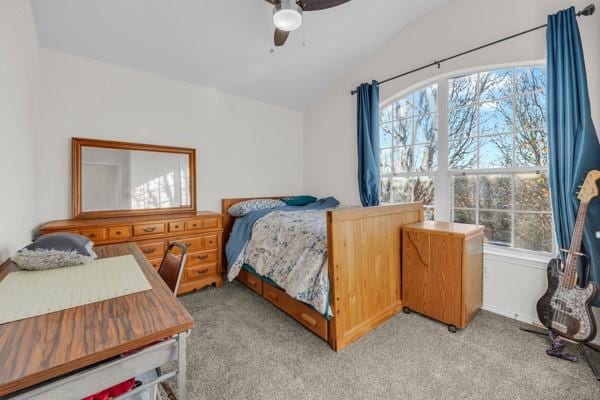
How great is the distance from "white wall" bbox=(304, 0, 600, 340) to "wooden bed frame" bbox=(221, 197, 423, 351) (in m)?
0.93

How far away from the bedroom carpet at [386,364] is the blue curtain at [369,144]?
1.48m

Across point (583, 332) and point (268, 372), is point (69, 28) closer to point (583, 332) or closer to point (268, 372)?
point (268, 372)

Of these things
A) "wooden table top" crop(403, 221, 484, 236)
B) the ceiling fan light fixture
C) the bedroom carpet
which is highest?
the ceiling fan light fixture

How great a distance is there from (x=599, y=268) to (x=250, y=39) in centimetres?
347

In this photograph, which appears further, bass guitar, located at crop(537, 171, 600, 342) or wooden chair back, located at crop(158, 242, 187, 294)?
bass guitar, located at crop(537, 171, 600, 342)

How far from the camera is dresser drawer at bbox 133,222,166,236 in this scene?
2.40 meters

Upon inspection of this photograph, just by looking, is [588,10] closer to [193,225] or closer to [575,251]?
[575,251]

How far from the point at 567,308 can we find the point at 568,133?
123 centimetres

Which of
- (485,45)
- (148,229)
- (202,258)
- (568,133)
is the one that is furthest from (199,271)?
(485,45)

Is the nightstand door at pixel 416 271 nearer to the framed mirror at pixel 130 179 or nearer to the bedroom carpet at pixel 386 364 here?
the bedroom carpet at pixel 386 364

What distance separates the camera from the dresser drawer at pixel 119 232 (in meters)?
2.27

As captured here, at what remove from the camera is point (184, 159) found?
3072 millimetres

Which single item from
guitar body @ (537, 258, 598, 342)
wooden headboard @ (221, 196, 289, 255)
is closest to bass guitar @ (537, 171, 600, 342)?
guitar body @ (537, 258, 598, 342)

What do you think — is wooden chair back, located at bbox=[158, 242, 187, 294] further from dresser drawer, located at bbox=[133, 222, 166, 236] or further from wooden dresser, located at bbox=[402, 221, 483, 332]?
wooden dresser, located at bbox=[402, 221, 483, 332]
